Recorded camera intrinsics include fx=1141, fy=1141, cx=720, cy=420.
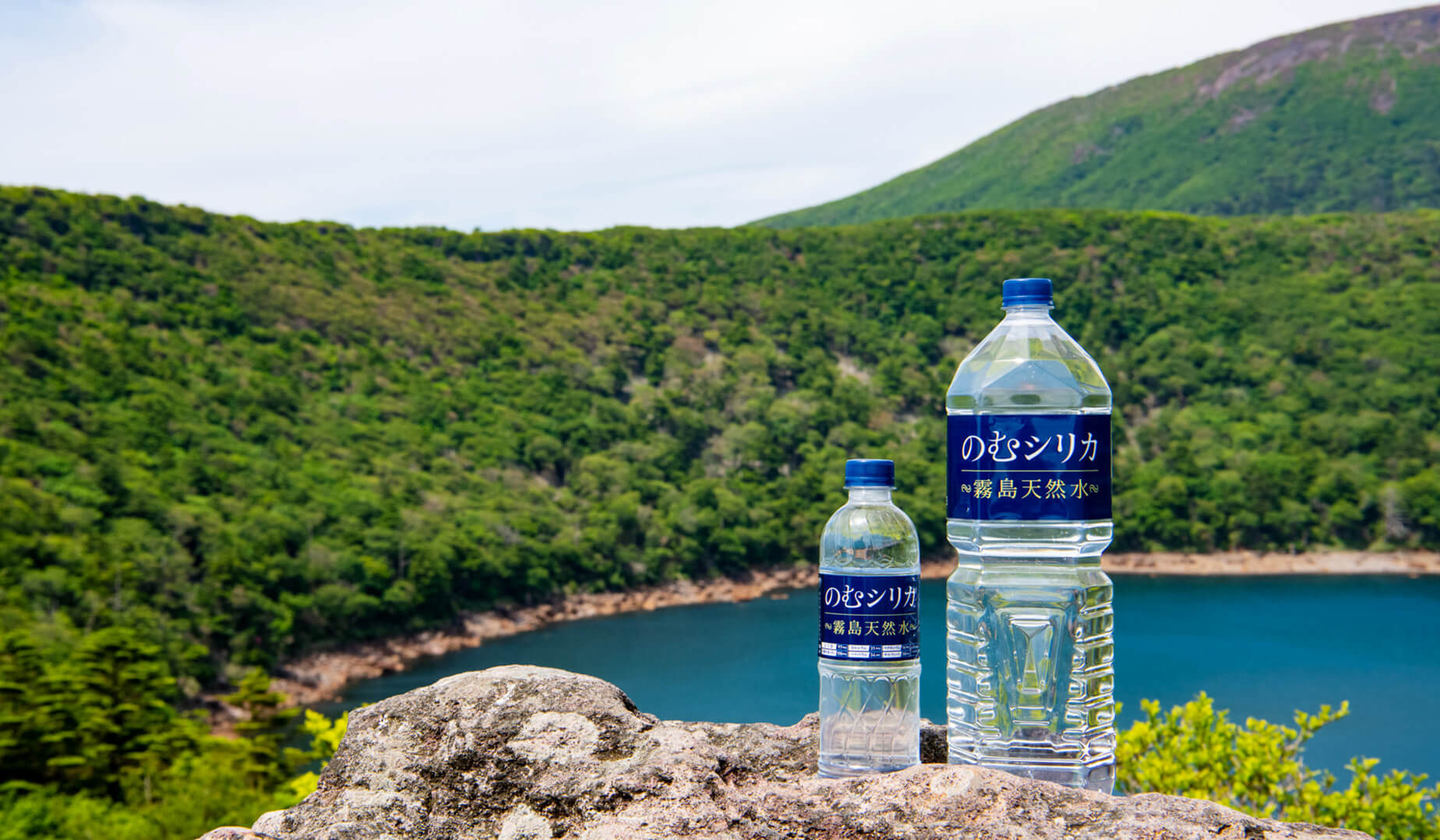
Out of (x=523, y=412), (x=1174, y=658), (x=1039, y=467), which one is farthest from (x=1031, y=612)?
(x=523, y=412)

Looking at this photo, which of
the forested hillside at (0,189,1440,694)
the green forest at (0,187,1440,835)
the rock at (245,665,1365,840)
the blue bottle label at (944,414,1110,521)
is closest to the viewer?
the rock at (245,665,1365,840)

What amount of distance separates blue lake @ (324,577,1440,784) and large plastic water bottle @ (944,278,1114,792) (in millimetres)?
32070

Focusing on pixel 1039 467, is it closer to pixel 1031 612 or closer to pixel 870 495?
pixel 870 495

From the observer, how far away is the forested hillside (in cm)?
4444

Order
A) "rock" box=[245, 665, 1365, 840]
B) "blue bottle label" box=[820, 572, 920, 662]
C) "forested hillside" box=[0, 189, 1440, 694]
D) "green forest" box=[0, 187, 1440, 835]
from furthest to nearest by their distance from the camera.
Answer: "forested hillside" box=[0, 189, 1440, 694] → "green forest" box=[0, 187, 1440, 835] → "blue bottle label" box=[820, 572, 920, 662] → "rock" box=[245, 665, 1365, 840]

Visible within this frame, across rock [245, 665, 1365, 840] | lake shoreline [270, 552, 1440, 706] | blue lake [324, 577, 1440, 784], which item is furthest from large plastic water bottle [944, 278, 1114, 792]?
lake shoreline [270, 552, 1440, 706]

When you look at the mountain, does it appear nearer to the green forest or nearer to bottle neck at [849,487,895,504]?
the green forest

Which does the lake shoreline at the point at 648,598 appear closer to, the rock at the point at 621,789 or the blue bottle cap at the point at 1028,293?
the rock at the point at 621,789

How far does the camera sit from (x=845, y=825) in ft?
7.43

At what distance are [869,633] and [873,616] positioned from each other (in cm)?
4

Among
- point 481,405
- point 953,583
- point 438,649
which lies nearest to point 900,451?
point 481,405

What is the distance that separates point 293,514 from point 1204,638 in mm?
39753

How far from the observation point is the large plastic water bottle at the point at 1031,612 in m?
2.86

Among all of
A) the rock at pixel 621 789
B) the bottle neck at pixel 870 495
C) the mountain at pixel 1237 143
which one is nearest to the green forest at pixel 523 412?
the rock at pixel 621 789
